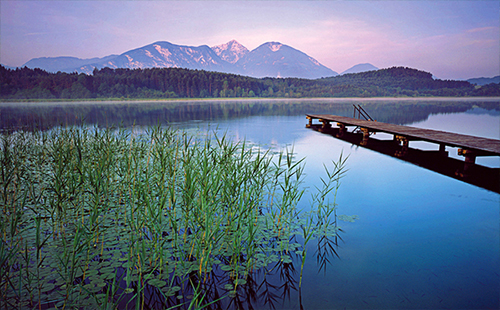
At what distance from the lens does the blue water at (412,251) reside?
12.8 ft

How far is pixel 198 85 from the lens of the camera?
12112 centimetres

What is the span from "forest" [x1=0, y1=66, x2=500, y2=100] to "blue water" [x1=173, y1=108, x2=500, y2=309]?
4278 inches

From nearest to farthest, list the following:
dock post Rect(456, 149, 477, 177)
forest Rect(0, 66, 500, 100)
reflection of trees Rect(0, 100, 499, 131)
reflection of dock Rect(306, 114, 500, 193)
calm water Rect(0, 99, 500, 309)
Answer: calm water Rect(0, 99, 500, 309)
reflection of dock Rect(306, 114, 500, 193)
dock post Rect(456, 149, 477, 177)
reflection of trees Rect(0, 100, 499, 131)
forest Rect(0, 66, 500, 100)

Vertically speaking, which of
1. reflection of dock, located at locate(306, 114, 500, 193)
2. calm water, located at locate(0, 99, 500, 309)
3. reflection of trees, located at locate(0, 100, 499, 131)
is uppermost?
reflection of trees, located at locate(0, 100, 499, 131)

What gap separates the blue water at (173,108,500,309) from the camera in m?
3.89

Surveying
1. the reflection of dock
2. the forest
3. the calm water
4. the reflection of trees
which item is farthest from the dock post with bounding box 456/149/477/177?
the forest

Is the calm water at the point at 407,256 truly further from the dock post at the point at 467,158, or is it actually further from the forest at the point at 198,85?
the forest at the point at 198,85

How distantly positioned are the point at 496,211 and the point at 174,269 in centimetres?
716

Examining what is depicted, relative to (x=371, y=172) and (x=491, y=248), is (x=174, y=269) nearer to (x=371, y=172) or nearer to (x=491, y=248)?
(x=491, y=248)

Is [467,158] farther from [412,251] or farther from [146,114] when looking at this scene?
[146,114]

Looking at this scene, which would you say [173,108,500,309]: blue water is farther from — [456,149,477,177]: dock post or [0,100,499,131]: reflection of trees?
[0,100,499,131]: reflection of trees

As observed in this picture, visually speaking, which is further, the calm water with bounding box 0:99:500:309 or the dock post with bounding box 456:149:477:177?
the dock post with bounding box 456:149:477:177

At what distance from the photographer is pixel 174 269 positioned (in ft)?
13.8

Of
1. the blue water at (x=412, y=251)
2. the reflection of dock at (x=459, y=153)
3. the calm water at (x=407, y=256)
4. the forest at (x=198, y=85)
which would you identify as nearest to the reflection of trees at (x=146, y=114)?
the calm water at (x=407, y=256)
